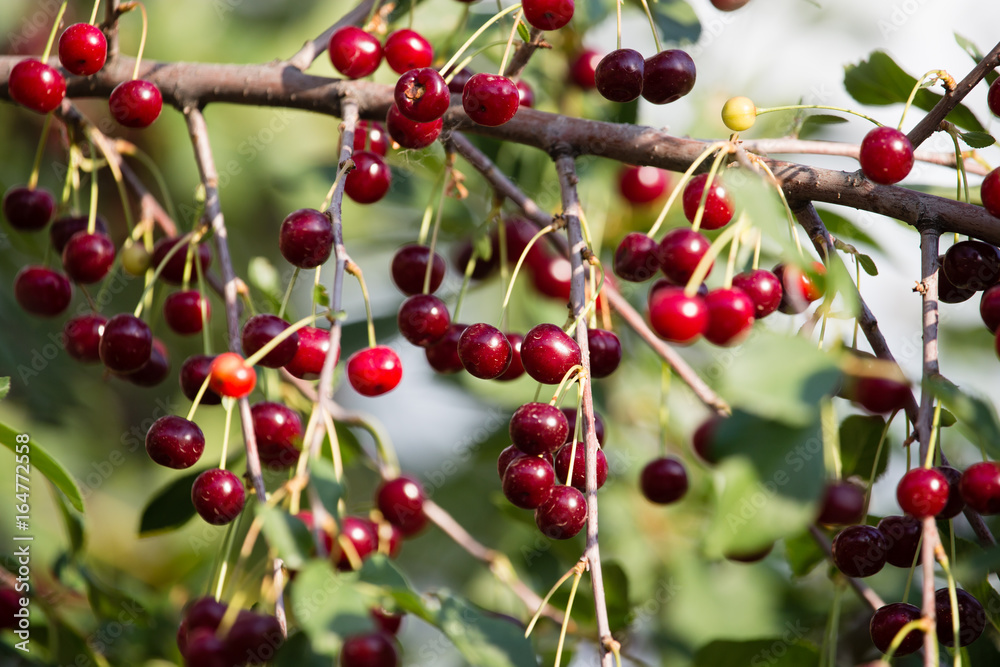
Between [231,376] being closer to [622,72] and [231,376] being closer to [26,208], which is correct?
[622,72]

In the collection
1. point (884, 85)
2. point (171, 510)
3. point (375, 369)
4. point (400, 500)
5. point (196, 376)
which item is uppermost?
Answer: point (884, 85)

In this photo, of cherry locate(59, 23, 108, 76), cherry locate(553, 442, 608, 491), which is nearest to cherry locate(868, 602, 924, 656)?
cherry locate(553, 442, 608, 491)

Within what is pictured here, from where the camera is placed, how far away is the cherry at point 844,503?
108 cm

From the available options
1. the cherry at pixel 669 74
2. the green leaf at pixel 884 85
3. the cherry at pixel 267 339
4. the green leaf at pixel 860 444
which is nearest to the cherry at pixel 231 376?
the cherry at pixel 267 339

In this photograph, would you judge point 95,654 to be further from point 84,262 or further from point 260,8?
point 260,8

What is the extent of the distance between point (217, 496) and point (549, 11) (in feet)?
2.38

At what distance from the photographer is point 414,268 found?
1.33 m

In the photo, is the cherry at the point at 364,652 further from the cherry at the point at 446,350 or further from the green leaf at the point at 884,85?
the green leaf at the point at 884,85

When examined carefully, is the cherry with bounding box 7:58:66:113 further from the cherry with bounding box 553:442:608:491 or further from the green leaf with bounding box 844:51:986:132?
the green leaf with bounding box 844:51:986:132

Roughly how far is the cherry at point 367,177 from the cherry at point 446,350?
0.79 feet

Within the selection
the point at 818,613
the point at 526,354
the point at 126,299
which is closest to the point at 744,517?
the point at 526,354

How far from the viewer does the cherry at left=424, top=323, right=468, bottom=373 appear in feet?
4.22

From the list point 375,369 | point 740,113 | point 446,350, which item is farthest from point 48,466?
point 740,113

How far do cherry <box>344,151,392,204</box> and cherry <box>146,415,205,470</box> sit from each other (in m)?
0.43
